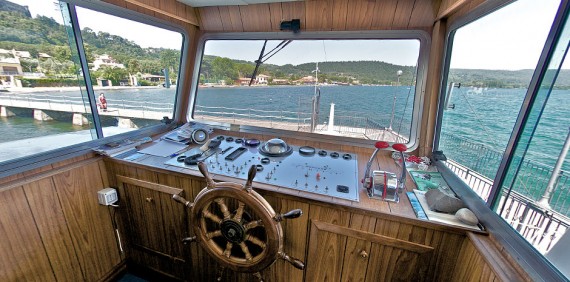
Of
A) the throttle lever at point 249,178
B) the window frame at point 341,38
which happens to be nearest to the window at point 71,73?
the window frame at point 341,38

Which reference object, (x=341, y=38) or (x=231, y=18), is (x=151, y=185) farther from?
(x=341, y=38)

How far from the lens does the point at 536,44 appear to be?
760mm

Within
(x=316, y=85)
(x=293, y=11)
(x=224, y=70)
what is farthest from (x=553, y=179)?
(x=224, y=70)

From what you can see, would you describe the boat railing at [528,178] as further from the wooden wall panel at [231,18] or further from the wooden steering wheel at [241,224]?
the wooden wall panel at [231,18]

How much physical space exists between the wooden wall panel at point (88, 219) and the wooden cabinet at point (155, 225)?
12cm

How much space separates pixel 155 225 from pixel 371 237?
50.7 inches

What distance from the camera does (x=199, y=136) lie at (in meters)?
1.74

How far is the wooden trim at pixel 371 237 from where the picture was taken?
93cm

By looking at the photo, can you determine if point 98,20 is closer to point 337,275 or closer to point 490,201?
point 337,275

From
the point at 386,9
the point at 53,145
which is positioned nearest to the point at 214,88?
the point at 53,145

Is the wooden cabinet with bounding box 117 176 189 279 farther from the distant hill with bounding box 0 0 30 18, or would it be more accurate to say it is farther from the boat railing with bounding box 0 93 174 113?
the distant hill with bounding box 0 0 30 18

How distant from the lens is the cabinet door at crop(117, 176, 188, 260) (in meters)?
1.32

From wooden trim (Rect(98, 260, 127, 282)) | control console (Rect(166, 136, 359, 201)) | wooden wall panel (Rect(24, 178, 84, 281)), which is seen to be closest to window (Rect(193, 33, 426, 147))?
control console (Rect(166, 136, 359, 201))

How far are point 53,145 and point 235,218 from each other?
121cm
